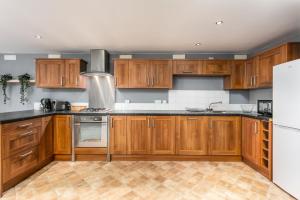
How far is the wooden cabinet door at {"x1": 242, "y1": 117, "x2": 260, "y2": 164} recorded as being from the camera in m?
2.86

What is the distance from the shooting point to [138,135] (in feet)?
11.1

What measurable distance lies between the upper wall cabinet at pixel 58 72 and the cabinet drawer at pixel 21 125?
1.05m

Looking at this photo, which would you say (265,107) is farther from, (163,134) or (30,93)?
(30,93)

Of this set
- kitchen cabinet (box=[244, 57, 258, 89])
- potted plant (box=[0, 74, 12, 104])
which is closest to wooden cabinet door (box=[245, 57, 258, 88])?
kitchen cabinet (box=[244, 57, 258, 89])

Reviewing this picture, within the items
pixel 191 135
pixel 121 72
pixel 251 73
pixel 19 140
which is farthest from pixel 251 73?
pixel 19 140

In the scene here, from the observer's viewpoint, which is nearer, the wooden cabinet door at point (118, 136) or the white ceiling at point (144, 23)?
the white ceiling at point (144, 23)

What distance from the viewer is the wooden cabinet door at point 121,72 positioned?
12.2ft

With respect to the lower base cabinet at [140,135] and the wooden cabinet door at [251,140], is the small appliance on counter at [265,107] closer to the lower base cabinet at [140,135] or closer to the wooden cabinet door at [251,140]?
the wooden cabinet door at [251,140]

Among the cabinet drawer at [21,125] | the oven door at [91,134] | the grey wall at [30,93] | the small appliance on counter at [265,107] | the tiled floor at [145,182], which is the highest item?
the grey wall at [30,93]

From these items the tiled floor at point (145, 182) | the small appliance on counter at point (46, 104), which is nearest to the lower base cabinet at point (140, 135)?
the tiled floor at point (145, 182)

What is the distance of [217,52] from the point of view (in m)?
3.97

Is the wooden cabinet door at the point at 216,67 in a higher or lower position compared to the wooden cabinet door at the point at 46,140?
higher

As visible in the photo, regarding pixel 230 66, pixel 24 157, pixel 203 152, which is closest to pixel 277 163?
pixel 203 152

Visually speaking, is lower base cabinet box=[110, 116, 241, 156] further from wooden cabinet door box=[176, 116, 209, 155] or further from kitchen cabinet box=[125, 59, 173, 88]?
kitchen cabinet box=[125, 59, 173, 88]
